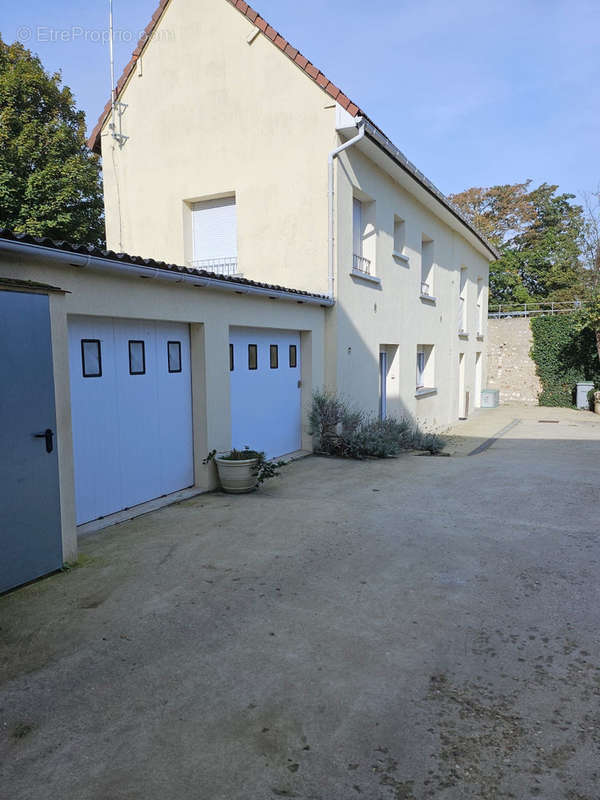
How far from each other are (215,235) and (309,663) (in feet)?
30.7

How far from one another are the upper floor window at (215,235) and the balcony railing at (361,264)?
2343mm

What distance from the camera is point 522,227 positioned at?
1407 inches

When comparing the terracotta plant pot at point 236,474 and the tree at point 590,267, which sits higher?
the tree at point 590,267

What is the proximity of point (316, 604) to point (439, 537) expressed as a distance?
1934 millimetres

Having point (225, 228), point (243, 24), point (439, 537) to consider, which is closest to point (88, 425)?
point (439, 537)

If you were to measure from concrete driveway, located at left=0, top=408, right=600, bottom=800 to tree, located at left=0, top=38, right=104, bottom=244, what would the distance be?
570 inches

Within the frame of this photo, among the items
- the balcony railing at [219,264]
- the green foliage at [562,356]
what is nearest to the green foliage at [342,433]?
the balcony railing at [219,264]

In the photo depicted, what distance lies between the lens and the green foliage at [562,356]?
2084cm

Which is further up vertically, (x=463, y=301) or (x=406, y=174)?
(x=406, y=174)

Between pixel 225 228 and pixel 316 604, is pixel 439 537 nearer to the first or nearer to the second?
pixel 316 604

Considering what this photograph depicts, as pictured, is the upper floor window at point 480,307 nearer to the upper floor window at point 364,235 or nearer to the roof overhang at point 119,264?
the upper floor window at point 364,235

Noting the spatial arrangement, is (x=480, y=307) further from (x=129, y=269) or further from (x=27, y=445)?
(x=27, y=445)

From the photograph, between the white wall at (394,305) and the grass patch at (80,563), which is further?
the white wall at (394,305)

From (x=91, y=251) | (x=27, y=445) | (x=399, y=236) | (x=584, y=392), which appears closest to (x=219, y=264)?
(x=399, y=236)
